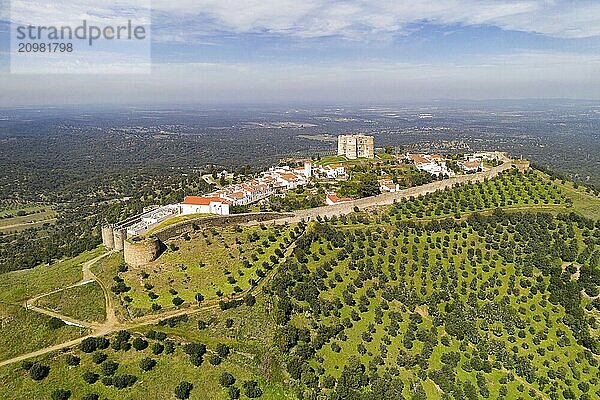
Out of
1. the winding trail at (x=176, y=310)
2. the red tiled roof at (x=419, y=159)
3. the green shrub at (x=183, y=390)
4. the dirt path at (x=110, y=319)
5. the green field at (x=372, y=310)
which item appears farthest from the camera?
the red tiled roof at (x=419, y=159)

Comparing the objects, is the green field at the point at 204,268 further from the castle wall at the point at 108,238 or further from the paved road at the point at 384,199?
the castle wall at the point at 108,238

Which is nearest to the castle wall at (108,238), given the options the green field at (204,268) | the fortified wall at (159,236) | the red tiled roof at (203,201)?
the fortified wall at (159,236)

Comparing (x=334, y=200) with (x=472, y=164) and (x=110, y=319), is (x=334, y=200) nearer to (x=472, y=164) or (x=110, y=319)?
(x=110, y=319)

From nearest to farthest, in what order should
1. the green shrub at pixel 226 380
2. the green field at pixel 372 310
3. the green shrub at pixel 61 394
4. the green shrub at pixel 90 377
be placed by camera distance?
the green shrub at pixel 61 394 → the green shrub at pixel 90 377 → the green shrub at pixel 226 380 → the green field at pixel 372 310

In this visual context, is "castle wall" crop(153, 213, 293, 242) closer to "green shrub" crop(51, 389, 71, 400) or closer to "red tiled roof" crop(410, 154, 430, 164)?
"green shrub" crop(51, 389, 71, 400)

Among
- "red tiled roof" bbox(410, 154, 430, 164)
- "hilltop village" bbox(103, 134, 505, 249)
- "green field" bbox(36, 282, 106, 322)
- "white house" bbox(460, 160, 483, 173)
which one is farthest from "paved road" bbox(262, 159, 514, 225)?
"green field" bbox(36, 282, 106, 322)

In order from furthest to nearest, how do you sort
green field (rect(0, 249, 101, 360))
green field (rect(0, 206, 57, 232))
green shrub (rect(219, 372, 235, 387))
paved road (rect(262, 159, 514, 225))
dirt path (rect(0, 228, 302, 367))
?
green field (rect(0, 206, 57, 232)), paved road (rect(262, 159, 514, 225)), green field (rect(0, 249, 101, 360)), dirt path (rect(0, 228, 302, 367)), green shrub (rect(219, 372, 235, 387))

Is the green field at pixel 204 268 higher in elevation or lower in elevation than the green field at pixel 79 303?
higher
